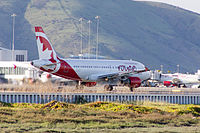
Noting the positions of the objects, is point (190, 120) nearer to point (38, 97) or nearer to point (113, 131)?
point (113, 131)

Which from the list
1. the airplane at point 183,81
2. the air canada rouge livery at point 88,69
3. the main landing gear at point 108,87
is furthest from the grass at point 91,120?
the airplane at point 183,81

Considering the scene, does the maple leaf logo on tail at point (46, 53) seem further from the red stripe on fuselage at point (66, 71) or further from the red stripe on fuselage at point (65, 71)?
the red stripe on fuselage at point (66, 71)

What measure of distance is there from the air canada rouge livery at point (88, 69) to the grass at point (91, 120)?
25248 mm

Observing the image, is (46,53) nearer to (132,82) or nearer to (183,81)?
(132,82)

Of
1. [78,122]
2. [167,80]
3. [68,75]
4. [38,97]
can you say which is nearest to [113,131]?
[78,122]

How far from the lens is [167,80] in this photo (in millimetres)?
134375

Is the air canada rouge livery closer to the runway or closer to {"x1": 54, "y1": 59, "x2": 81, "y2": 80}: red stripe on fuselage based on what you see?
{"x1": 54, "y1": 59, "x2": 81, "y2": 80}: red stripe on fuselage

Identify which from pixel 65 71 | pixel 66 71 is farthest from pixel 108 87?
pixel 65 71

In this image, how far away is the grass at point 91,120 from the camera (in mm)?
35312

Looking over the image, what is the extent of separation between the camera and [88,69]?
75875mm

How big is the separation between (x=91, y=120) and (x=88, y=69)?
121 feet

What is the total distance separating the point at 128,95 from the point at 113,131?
111 feet

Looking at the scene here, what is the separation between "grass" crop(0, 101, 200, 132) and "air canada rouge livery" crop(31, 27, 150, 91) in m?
25.2

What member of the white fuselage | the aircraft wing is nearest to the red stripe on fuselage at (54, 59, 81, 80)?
the white fuselage
